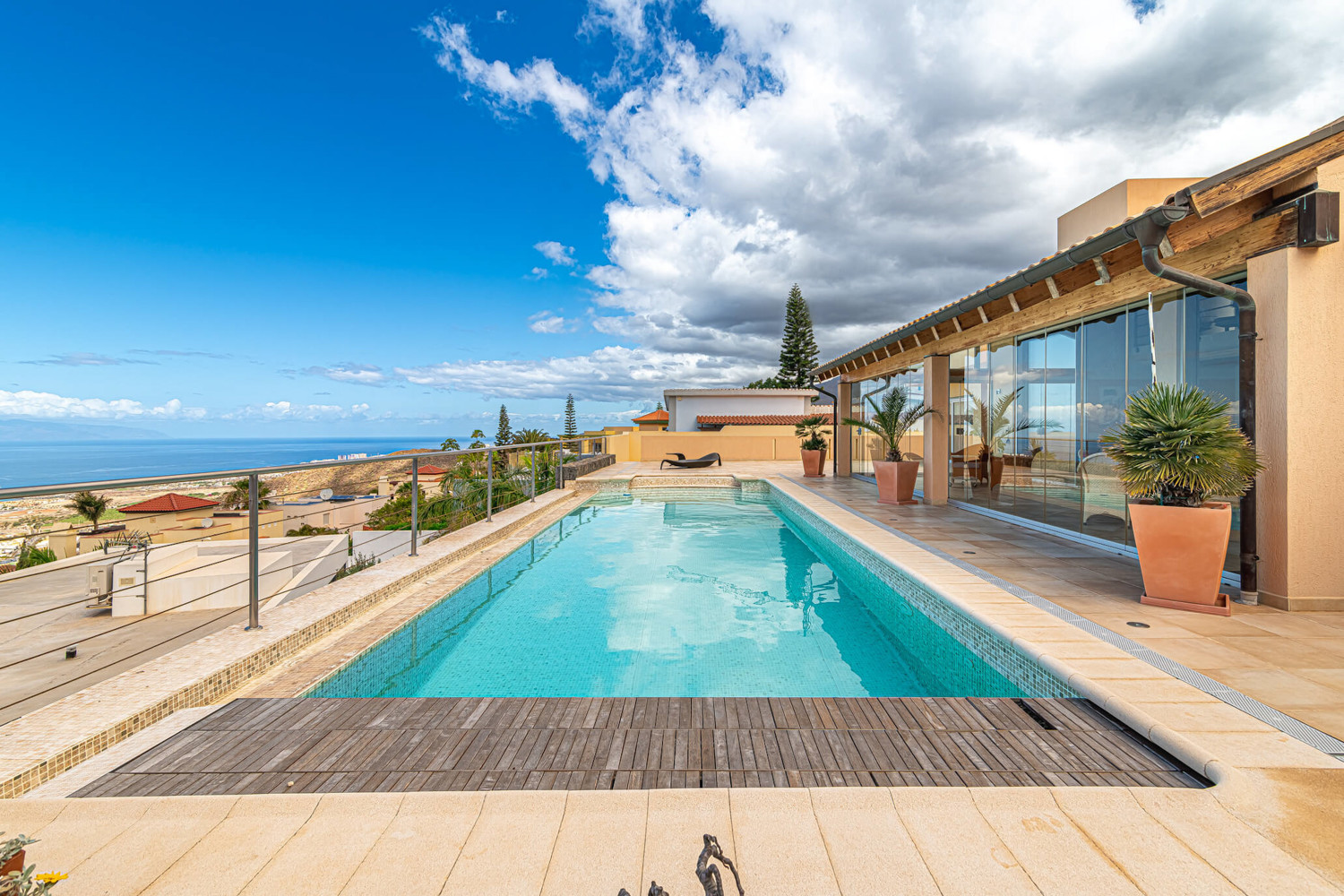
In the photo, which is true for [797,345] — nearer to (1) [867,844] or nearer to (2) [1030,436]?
(2) [1030,436]

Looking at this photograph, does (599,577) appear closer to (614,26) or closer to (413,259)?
(614,26)

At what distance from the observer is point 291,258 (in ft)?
109

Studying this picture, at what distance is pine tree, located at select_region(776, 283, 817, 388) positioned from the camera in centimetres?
4122

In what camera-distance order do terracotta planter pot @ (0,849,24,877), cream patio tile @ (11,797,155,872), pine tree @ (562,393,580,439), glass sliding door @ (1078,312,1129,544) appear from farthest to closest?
pine tree @ (562,393,580,439), glass sliding door @ (1078,312,1129,544), cream patio tile @ (11,797,155,872), terracotta planter pot @ (0,849,24,877)

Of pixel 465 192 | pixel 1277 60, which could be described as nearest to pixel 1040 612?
pixel 1277 60

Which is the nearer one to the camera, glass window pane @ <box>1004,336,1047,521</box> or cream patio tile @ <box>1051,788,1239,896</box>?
cream patio tile @ <box>1051,788,1239,896</box>

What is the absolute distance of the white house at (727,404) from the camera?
2494 centimetres

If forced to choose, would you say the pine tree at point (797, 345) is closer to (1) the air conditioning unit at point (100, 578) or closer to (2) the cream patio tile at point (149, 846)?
(1) the air conditioning unit at point (100, 578)

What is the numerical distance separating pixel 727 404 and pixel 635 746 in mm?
23578

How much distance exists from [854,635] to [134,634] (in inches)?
463

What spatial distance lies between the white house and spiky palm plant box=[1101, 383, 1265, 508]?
2110 centimetres

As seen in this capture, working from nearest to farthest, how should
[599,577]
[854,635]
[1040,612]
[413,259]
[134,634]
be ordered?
[1040,612]
[854,635]
[599,577]
[134,634]
[413,259]

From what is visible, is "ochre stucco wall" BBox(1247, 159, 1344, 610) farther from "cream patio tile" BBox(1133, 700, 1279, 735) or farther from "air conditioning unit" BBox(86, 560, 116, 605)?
"air conditioning unit" BBox(86, 560, 116, 605)

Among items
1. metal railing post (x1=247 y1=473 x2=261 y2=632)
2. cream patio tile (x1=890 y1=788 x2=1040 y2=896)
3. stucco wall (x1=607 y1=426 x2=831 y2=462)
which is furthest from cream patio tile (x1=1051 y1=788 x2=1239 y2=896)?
stucco wall (x1=607 y1=426 x2=831 y2=462)
